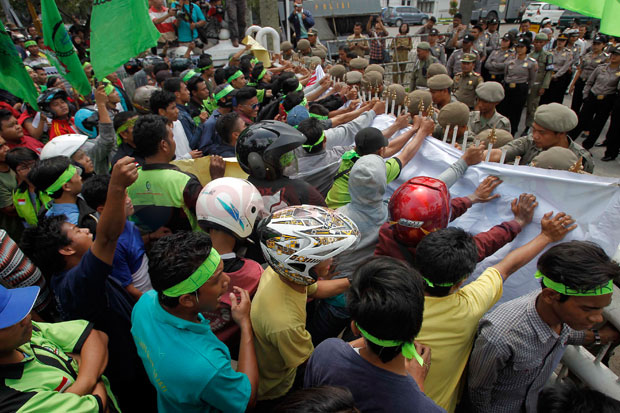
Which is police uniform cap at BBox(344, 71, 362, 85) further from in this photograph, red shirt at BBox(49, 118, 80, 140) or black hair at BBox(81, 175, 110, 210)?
black hair at BBox(81, 175, 110, 210)

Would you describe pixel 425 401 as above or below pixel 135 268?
above

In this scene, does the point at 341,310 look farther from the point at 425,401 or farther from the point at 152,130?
the point at 152,130

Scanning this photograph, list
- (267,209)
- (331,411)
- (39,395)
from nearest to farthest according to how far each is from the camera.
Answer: (331,411) → (39,395) → (267,209)

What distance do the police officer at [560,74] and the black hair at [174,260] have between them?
11.1 m

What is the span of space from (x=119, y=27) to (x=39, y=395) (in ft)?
10.7

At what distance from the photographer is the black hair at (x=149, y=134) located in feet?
9.18

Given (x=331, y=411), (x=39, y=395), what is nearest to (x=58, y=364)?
(x=39, y=395)

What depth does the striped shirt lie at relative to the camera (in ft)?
5.90

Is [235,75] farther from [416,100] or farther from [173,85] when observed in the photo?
[416,100]

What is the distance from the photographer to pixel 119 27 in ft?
11.1

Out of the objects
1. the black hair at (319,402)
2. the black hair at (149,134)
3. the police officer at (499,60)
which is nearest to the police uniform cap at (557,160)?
the black hair at (319,402)

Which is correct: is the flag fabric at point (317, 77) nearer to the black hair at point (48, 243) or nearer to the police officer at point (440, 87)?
the police officer at point (440, 87)

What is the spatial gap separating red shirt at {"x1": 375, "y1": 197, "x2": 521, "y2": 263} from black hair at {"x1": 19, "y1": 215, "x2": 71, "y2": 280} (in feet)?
6.51

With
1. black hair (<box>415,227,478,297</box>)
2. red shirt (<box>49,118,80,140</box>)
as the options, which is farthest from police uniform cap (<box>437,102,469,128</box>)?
red shirt (<box>49,118,80,140</box>)
